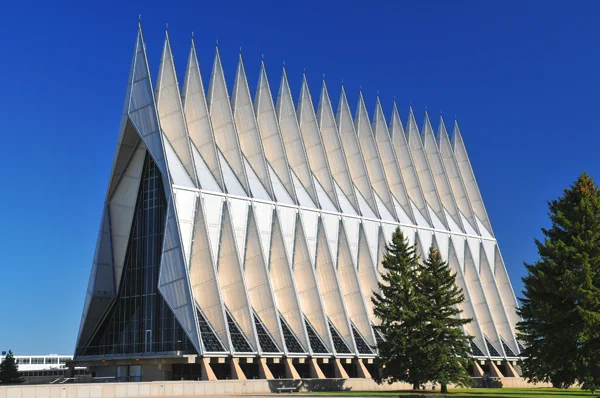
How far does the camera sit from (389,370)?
142 ft

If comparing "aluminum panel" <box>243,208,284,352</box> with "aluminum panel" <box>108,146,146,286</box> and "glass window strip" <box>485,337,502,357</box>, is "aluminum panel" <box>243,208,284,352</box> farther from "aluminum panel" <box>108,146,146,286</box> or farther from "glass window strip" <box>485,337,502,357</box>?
"glass window strip" <box>485,337,502,357</box>

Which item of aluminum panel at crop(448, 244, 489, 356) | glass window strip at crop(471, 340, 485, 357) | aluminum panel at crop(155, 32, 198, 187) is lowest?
glass window strip at crop(471, 340, 485, 357)

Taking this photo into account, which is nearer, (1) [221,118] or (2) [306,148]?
(1) [221,118]

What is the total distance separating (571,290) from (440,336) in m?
13.2

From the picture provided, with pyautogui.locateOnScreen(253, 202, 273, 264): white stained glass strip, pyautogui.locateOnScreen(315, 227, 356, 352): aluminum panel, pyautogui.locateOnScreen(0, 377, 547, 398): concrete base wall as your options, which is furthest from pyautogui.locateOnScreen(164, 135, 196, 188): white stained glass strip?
pyautogui.locateOnScreen(0, 377, 547, 398): concrete base wall

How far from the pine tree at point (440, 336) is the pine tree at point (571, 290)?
9.03 m

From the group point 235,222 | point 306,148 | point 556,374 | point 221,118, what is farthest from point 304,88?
point 556,374

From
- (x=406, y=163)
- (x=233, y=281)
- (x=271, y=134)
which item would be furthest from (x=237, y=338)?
(x=406, y=163)

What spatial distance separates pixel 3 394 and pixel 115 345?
22.8 m

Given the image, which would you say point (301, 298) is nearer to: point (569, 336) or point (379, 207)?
point (379, 207)

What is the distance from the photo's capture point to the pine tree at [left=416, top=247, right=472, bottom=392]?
41812 millimetres

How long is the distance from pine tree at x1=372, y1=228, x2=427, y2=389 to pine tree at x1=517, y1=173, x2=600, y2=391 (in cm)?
1002

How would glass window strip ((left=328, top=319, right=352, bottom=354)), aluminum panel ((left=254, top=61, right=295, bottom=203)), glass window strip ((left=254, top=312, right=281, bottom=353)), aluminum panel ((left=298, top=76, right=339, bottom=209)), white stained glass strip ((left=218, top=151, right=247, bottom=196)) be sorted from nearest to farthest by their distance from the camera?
glass window strip ((left=254, top=312, right=281, bottom=353)), glass window strip ((left=328, top=319, right=352, bottom=354)), white stained glass strip ((left=218, top=151, right=247, bottom=196)), aluminum panel ((left=254, top=61, right=295, bottom=203)), aluminum panel ((left=298, top=76, right=339, bottom=209))

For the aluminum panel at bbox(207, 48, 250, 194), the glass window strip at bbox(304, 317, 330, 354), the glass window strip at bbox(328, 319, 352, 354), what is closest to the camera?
the glass window strip at bbox(304, 317, 330, 354)
